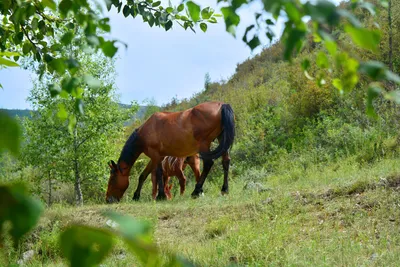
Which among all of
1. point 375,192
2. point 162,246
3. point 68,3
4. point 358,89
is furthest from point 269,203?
point 358,89

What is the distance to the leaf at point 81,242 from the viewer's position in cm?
58

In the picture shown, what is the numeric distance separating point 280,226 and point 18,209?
500cm

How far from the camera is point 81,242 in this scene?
0.59 metres

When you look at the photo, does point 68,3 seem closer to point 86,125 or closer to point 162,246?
point 162,246

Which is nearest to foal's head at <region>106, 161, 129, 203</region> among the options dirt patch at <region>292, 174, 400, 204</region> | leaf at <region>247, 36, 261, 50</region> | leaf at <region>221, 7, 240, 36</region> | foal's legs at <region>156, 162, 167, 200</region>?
foal's legs at <region>156, 162, 167, 200</region>

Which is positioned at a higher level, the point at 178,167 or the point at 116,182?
the point at 178,167

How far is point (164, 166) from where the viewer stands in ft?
39.7

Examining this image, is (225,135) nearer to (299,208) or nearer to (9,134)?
(299,208)

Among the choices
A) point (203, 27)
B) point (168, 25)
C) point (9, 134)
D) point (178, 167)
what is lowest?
point (178, 167)

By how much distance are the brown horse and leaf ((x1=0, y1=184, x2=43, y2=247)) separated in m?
8.85

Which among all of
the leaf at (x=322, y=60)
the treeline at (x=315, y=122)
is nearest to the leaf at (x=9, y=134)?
the leaf at (x=322, y=60)

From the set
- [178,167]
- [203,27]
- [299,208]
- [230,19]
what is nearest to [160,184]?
[178,167]

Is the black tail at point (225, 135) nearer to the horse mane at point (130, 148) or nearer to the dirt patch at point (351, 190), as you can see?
the horse mane at point (130, 148)

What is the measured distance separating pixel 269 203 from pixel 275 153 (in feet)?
24.3
